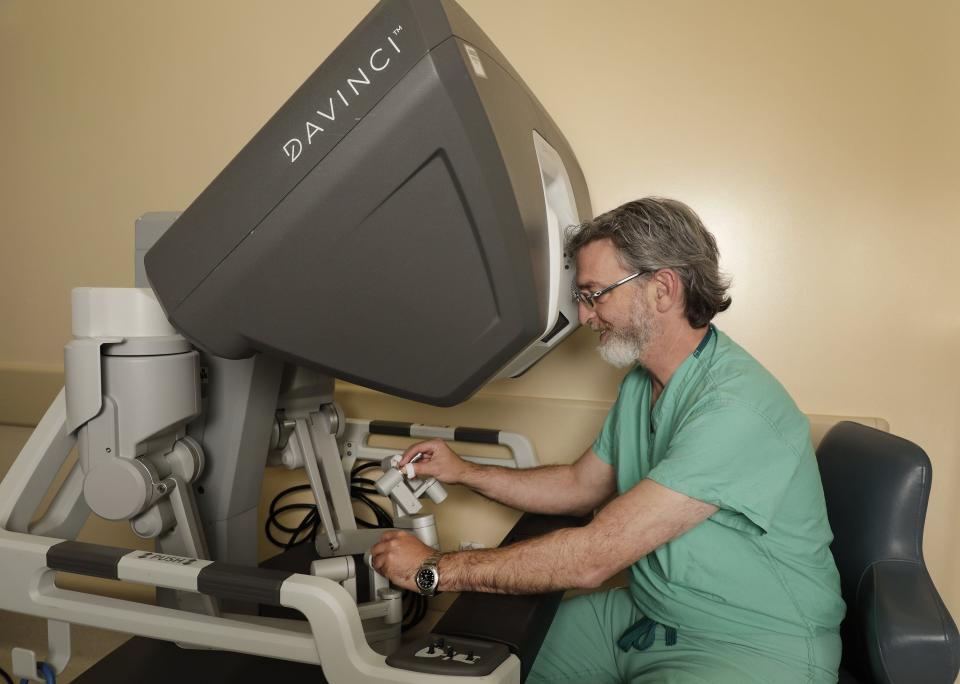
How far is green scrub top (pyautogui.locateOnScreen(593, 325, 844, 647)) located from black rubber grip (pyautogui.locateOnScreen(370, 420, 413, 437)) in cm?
72

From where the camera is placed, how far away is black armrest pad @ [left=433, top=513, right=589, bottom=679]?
104 cm

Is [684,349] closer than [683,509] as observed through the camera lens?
No

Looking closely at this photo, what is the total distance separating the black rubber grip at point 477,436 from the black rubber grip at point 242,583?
84 cm

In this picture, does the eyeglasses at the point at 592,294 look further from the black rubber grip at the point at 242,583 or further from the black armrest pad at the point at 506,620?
the black rubber grip at the point at 242,583

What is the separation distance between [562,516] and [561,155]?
31.0 inches

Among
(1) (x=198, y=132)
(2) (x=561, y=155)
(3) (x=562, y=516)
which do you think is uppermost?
(1) (x=198, y=132)

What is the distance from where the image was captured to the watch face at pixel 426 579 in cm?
119

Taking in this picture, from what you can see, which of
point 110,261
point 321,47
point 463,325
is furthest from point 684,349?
point 110,261

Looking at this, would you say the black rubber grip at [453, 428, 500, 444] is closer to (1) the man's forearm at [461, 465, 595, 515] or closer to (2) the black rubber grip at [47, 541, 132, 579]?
(1) the man's forearm at [461, 465, 595, 515]

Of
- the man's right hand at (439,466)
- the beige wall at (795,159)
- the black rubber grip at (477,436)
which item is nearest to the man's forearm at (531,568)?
the man's right hand at (439,466)

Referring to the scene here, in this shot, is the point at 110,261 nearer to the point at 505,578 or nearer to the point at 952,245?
the point at 505,578

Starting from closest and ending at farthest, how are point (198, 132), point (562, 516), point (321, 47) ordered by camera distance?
point (562, 516) < point (321, 47) < point (198, 132)

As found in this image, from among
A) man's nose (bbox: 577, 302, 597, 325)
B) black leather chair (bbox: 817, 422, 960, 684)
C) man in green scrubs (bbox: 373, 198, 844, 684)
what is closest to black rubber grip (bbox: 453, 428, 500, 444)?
man in green scrubs (bbox: 373, 198, 844, 684)

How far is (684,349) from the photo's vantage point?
1.43 m
